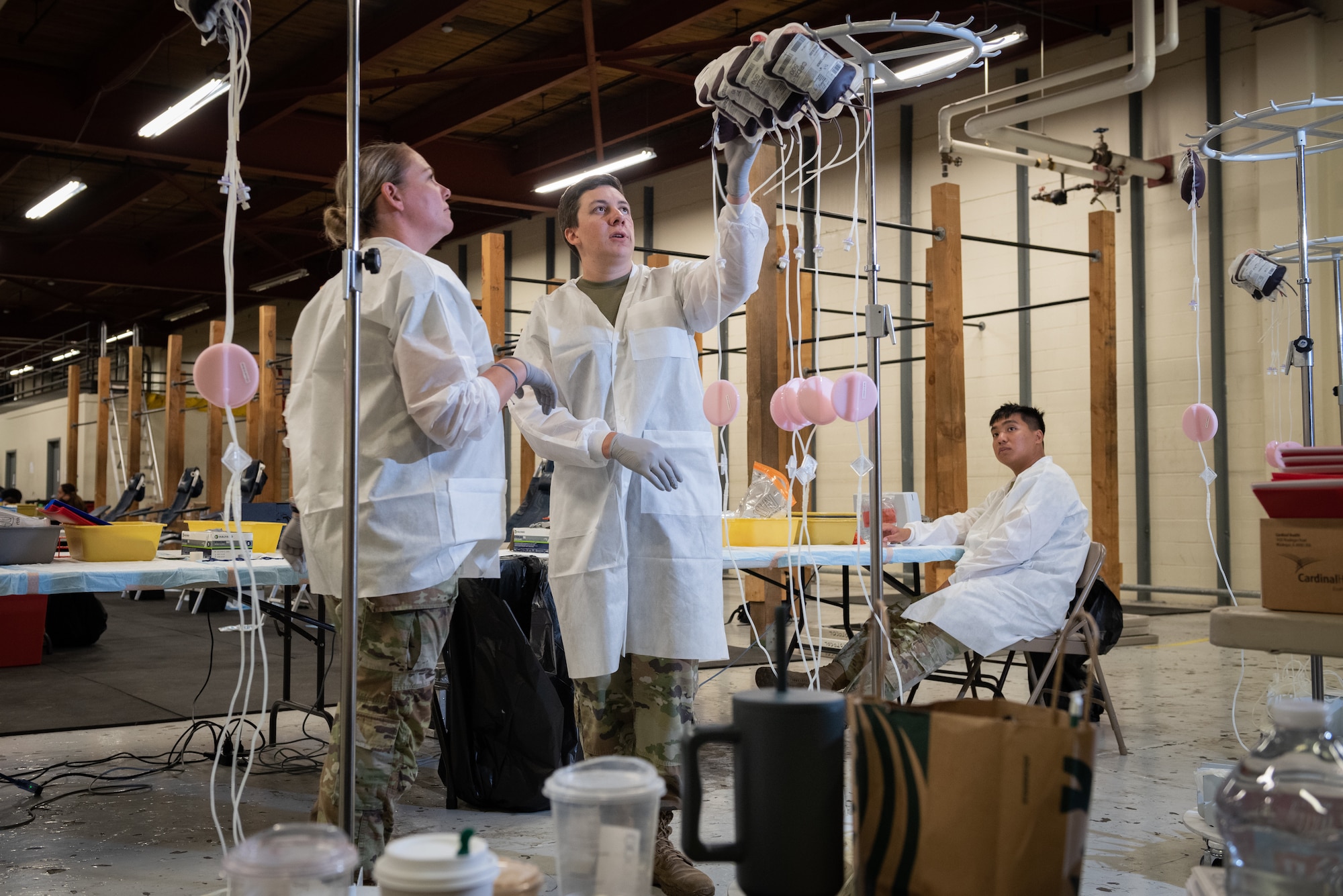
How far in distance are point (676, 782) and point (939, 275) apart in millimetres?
5146

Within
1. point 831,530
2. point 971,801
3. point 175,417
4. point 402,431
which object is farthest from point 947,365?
point 175,417

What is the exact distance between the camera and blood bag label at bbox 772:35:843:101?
1699mm

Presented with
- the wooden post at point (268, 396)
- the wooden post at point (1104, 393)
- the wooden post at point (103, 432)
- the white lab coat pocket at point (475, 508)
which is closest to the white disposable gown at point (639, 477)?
the white lab coat pocket at point (475, 508)

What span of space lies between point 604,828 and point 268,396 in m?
10.8

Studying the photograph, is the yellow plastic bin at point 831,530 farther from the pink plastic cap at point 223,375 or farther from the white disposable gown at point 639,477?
the pink plastic cap at point 223,375

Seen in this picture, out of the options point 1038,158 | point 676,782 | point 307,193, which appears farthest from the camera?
point 307,193

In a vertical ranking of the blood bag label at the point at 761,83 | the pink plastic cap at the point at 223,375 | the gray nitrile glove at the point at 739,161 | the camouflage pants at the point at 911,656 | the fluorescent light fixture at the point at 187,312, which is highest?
the fluorescent light fixture at the point at 187,312

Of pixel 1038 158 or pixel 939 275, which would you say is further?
pixel 1038 158

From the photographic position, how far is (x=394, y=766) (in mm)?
1900

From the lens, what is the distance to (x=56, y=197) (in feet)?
36.7

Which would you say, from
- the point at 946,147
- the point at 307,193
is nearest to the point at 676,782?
the point at 946,147

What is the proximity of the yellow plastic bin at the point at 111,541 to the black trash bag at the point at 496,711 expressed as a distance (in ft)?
3.00

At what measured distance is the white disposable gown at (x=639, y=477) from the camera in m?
2.16

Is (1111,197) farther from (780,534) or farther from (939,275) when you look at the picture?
(780,534)
